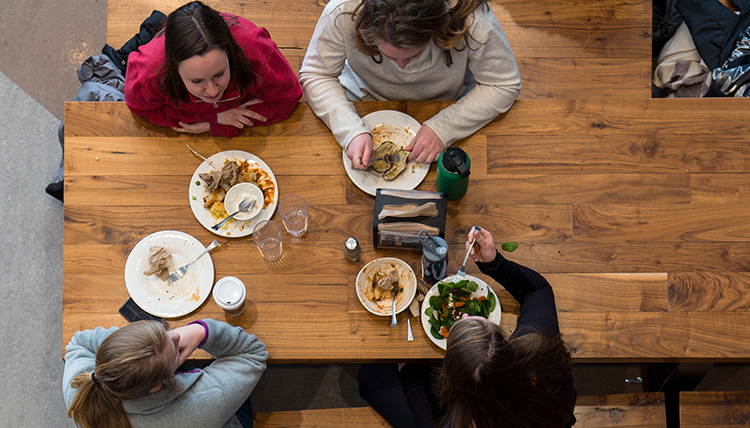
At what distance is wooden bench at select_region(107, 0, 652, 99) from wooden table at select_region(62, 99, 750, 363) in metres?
0.45

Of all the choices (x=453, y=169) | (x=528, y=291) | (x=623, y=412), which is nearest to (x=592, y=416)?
(x=623, y=412)

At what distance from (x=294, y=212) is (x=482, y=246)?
64 centimetres

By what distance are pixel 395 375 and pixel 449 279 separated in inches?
20.8

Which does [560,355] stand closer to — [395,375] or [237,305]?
[395,375]

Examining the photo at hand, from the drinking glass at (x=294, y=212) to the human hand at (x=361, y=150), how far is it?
23cm

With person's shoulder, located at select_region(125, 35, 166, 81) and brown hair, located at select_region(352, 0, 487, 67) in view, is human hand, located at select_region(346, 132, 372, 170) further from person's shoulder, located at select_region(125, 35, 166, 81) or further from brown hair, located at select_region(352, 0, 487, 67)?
person's shoulder, located at select_region(125, 35, 166, 81)

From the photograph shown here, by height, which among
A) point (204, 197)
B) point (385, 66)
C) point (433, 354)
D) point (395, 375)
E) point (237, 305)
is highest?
point (385, 66)

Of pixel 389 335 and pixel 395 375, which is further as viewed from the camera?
pixel 395 375

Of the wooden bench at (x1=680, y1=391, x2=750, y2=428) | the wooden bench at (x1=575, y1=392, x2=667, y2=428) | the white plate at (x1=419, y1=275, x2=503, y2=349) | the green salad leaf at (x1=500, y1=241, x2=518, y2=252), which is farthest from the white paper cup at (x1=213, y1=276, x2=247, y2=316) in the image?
the wooden bench at (x1=680, y1=391, x2=750, y2=428)

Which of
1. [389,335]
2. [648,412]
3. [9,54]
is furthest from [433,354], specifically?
[9,54]

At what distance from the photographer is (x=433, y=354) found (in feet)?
5.16

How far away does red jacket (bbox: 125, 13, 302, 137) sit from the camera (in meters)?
1.61

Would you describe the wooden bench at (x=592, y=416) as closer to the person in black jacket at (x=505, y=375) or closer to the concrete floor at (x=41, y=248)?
the person in black jacket at (x=505, y=375)

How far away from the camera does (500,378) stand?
4.09ft
